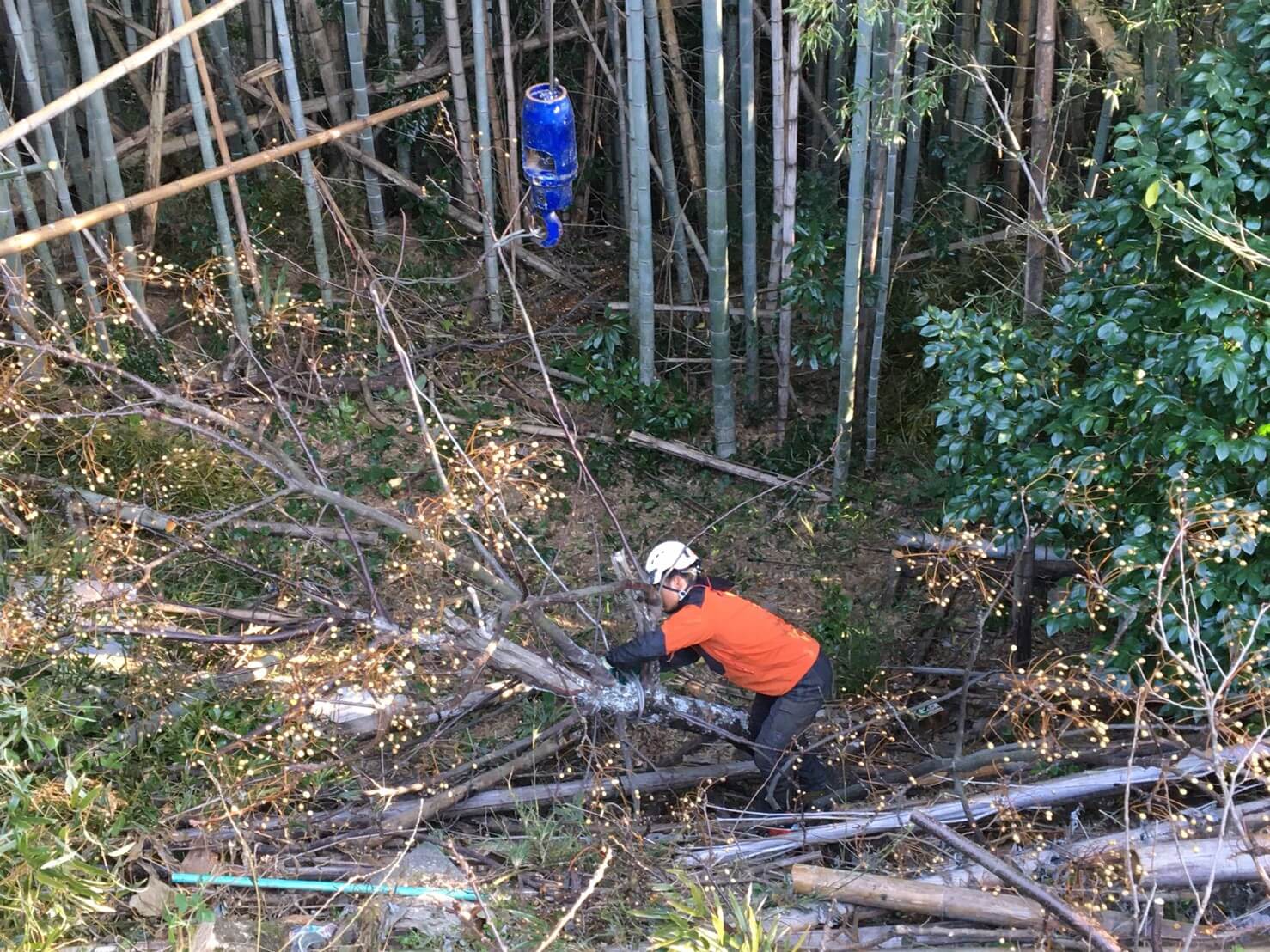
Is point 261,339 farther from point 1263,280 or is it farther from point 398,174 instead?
point 1263,280

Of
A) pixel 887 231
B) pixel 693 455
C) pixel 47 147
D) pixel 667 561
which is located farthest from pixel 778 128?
pixel 47 147

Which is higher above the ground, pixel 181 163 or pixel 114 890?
pixel 181 163

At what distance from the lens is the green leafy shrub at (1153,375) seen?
3.81m

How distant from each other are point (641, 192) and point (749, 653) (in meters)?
2.65

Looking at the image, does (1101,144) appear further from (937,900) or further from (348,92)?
(348,92)

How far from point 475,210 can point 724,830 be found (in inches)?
155

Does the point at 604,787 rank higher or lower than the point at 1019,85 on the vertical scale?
lower

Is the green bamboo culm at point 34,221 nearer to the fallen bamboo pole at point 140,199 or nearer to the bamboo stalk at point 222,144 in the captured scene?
the bamboo stalk at point 222,144

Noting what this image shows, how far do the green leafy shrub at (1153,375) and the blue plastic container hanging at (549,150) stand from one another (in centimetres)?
265

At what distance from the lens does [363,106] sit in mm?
6473

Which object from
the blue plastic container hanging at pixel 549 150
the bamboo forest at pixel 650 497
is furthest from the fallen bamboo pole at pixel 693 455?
the blue plastic container hanging at pixel 549 150

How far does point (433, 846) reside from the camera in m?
4.34

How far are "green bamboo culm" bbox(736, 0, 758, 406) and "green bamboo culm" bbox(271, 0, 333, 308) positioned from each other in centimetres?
205

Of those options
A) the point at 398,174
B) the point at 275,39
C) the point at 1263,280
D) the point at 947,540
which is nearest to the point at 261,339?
the point at 398,174
